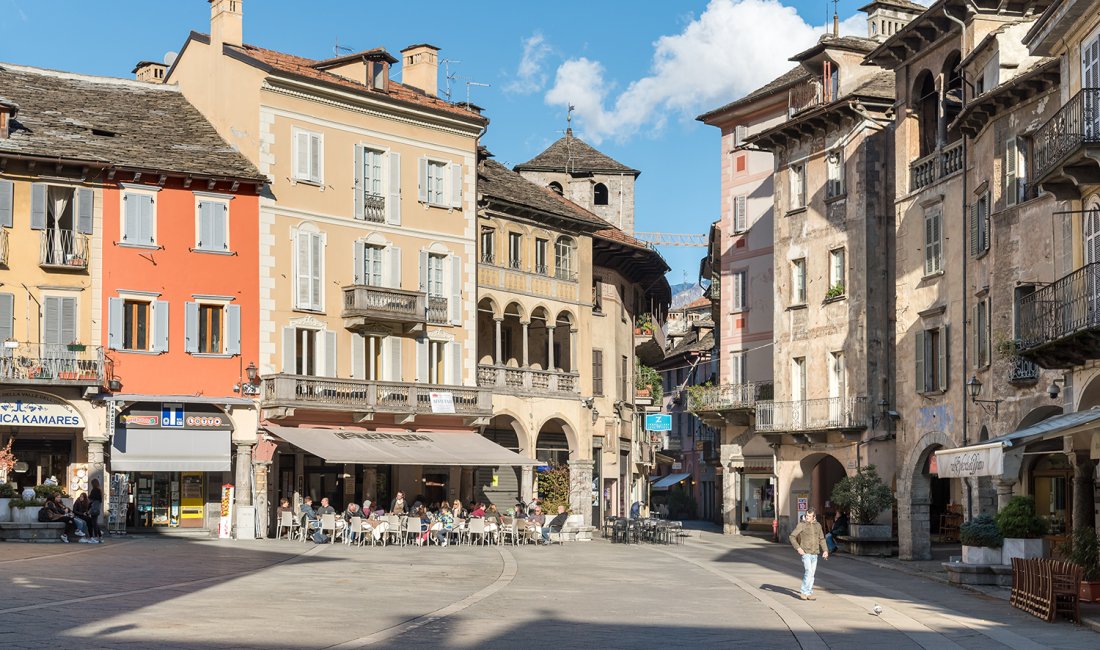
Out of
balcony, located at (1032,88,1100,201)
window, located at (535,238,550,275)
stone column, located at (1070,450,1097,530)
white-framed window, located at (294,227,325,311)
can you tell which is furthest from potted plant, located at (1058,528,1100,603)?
window, located at (535,238,550,275)

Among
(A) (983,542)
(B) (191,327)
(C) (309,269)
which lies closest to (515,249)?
(C) (309,269)

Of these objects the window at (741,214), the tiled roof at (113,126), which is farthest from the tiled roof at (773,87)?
the tiled roof at (113,126)

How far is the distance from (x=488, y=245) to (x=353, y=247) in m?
6.94

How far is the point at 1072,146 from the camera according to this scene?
27016 mm

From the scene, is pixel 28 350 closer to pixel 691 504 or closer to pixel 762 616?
pixel 762 616

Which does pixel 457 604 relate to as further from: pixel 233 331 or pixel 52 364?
pixel 233 331

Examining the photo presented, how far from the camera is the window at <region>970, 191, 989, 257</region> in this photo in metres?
38.4

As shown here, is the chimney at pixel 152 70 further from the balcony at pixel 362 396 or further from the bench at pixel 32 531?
the bench at pixel 32 531

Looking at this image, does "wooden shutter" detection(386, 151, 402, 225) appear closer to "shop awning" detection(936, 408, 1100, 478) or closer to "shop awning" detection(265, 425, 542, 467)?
"shop awning" detection(265, 425, 542, 467)

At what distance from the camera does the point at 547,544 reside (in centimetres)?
A: 4700

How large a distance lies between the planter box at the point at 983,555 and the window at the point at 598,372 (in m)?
32.1

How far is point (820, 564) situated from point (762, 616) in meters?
17.2

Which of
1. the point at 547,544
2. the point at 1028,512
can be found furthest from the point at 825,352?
the point at 1028,512

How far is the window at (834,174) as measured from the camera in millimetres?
52344
